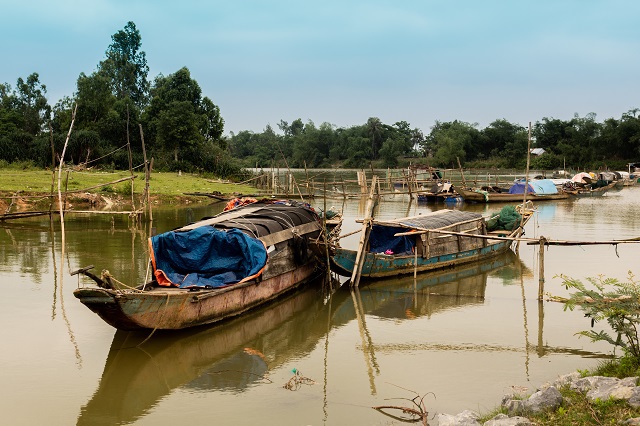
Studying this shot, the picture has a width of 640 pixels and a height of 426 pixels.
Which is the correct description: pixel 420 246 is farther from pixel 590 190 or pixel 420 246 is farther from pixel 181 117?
pixel 590 190

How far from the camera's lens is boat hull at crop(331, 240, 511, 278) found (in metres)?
12.5

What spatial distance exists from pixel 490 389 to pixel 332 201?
2704 centimetres

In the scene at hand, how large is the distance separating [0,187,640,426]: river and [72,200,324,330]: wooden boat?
403 mm

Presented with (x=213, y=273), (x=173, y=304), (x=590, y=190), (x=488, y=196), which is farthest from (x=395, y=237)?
(x=590, y=190)

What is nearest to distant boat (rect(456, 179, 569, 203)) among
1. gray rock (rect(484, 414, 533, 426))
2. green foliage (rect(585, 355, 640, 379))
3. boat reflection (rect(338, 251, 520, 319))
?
boat reflection (rect(338, 251, 520, 319))

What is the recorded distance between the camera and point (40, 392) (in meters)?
7.62

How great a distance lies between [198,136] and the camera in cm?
3800

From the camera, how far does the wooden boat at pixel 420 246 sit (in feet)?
41.2

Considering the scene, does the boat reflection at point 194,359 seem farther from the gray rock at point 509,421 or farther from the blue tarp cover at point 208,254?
the gray rock at point 509,421

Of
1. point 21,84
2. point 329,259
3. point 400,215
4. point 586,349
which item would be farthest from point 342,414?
point 21,84

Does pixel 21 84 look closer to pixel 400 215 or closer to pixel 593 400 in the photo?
pixel 400 215

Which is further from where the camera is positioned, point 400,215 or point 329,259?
point 400,215

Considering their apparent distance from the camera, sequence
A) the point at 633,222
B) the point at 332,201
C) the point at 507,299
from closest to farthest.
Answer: the point at 507,299 < the point at 633,222 < the point at 332,201

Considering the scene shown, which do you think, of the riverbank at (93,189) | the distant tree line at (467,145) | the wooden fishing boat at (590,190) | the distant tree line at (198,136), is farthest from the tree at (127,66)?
the wooden fishing boat at (590,190)
